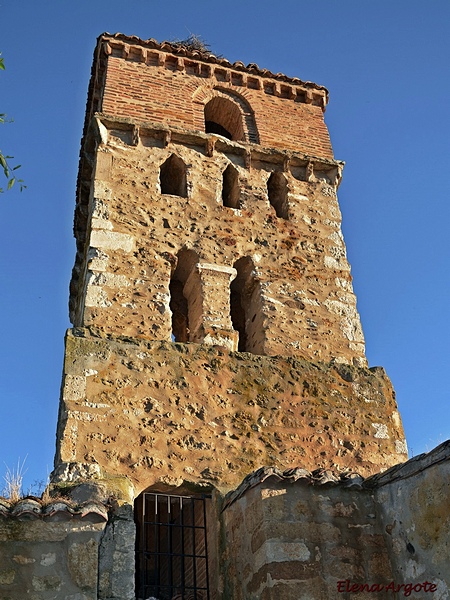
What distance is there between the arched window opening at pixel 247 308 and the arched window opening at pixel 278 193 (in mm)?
1308

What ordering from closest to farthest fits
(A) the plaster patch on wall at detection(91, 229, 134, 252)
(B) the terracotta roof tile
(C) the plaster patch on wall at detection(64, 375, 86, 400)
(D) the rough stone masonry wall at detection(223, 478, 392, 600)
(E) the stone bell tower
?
1. (B) the terracotta roof tile
2. (D) the rough stone masonry wall at detection(223, 478, 392, 600)
3. (C) the plaster patch on wall at detection(64, 375, 86, 400)
4. (E) the stone bell tower
5. (A) the plaster patch on wall at detection(91, 229, 134, 252)

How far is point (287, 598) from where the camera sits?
5.26m

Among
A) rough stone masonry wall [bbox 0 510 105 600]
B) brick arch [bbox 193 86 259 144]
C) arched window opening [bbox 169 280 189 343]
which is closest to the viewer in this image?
rough stone masonry wall [bbox 0 510 105 600]

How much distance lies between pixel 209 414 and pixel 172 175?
416 centimetres

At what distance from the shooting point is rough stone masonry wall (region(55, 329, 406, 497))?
260 inches

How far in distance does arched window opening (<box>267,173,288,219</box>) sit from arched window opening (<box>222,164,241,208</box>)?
0.60 metres

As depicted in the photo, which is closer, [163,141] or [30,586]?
[30,586]

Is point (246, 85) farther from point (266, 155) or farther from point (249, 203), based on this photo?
point (249, 203)

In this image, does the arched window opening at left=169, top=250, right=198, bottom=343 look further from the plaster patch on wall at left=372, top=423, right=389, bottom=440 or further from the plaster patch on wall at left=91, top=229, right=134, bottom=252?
the plaster patch on wall at left=372, top=423, right=389, bottom=440

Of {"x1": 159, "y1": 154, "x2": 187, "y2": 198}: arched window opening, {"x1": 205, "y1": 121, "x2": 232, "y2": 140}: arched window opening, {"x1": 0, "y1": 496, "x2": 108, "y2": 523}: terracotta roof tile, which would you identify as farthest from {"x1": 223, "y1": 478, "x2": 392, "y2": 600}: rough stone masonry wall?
{"x1": 205, "y1": 121, "x2": 232, "y2": 140}: arched window opening

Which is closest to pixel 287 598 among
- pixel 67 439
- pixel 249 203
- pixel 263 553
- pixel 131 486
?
pixel 263 553

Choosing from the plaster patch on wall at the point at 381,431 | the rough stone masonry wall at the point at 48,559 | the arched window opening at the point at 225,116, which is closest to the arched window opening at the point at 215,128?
the arched window opening at the point at 225,116

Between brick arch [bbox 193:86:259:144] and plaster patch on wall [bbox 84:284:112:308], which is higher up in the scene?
brick arch [bbox 193:86:259:144]

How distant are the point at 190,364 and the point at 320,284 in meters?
2.50
